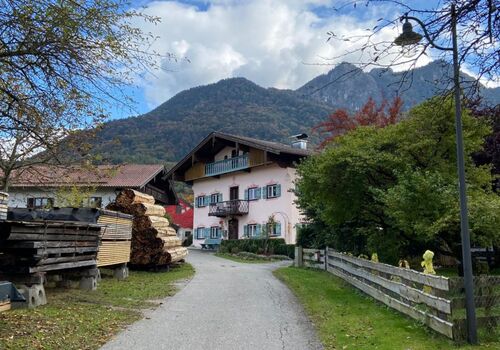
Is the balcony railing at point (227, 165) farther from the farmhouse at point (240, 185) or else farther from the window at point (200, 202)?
the window at point (200, 202)

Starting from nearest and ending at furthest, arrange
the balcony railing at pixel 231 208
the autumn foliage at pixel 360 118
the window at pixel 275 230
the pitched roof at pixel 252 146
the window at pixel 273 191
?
the pitched roof at pixel 252 146 → the window at pixel 275 230 → the window at pixel 273 191 → the autumn foliage at pixel 360 118 → the balcony railing at pixel 231 208

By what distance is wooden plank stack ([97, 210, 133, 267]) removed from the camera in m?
15.3

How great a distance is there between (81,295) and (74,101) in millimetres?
5854

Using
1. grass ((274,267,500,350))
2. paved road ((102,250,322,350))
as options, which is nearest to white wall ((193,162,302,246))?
paved road ((102,250,322,350))

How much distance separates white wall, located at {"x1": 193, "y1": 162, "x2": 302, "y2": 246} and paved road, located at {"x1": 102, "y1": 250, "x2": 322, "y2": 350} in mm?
20903

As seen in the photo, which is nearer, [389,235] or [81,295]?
[81,295]

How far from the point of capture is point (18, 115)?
8.86m

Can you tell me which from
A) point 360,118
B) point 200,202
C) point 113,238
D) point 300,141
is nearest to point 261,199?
point 300,141

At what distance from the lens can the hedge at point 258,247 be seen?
112ft

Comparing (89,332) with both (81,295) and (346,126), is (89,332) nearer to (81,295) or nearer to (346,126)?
(81,295)

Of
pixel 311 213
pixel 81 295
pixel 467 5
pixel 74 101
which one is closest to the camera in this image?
pixel 467 5

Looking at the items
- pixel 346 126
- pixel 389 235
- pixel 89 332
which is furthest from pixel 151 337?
pixel 346 126

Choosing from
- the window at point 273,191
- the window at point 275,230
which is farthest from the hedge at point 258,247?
the window at point 273,191

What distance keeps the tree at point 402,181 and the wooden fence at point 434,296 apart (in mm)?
1709
